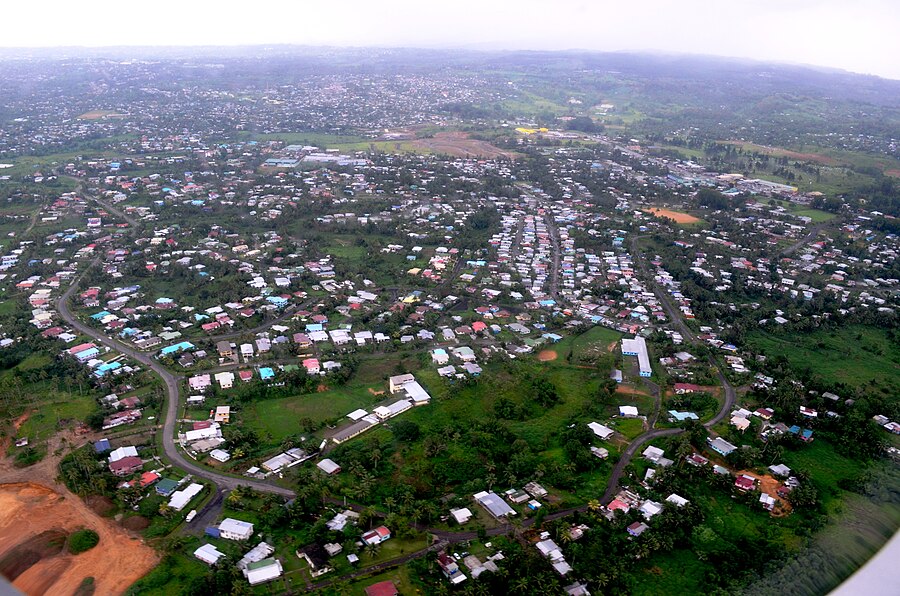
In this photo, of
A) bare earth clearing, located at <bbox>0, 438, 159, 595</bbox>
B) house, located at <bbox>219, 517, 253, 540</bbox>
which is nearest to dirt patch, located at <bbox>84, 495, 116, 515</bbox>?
bare earth clearing, located at <bbox>0, 438, 159, 595</bbox>

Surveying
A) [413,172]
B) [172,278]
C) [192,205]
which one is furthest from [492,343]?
[413,172]

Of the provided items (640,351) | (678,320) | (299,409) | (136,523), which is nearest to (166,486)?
(136,523)

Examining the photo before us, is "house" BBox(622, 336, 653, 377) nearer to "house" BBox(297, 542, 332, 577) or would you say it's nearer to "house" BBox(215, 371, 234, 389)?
"house" BBox(297, 542, 332, 577)

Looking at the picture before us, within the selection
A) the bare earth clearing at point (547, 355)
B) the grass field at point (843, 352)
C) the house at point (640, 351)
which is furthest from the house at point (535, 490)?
the grass field at point (843, 352)

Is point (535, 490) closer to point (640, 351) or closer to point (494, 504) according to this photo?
point (494, 504)

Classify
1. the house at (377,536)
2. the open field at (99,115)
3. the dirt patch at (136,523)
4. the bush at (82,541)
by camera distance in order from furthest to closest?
the open field at (99,115), the dirt patch at (136,523), the house at (377,536), the bush at (82,541)

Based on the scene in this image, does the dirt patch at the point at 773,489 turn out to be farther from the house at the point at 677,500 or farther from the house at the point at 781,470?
the house at the point at 677,500
